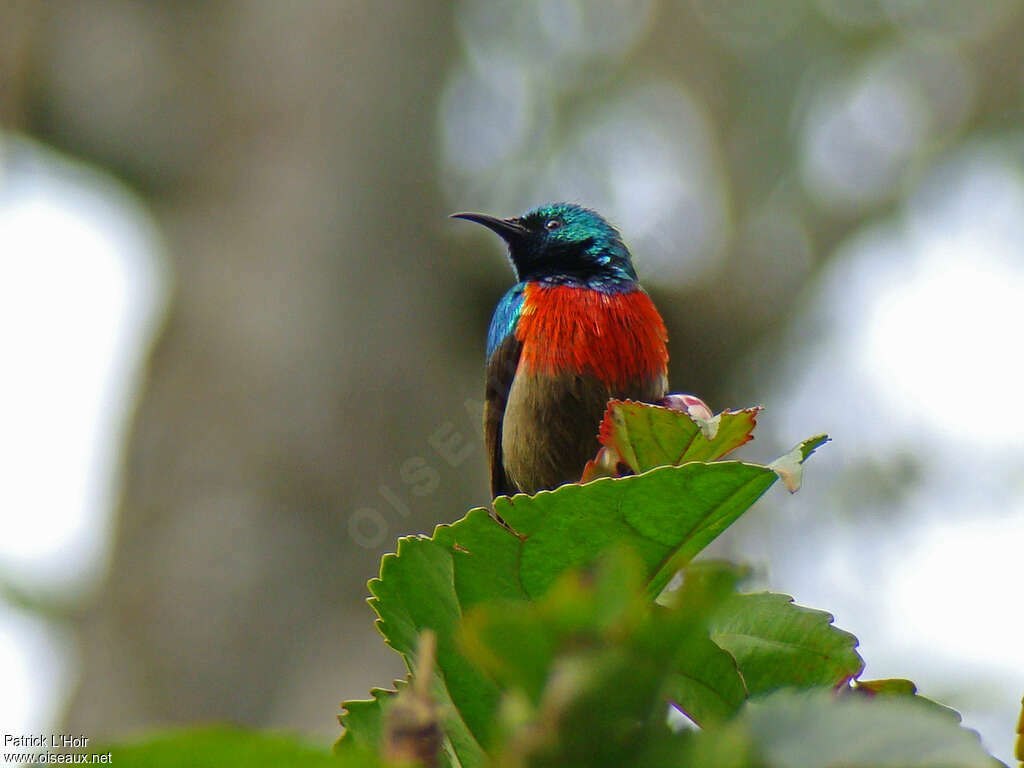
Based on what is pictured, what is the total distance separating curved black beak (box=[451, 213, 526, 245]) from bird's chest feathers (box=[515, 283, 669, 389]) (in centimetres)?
49

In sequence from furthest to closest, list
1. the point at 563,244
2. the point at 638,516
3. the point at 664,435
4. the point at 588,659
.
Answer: the point at 563,244, the point at 664,435, the point at 638,516, the point at 588,659

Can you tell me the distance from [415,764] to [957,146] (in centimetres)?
1037

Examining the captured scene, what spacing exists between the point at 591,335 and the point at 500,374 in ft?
1.28

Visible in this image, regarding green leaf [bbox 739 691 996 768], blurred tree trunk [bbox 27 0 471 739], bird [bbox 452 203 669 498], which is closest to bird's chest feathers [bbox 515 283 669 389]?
bird [bbox 452 203 669 498]

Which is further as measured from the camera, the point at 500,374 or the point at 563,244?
the point at 563,244

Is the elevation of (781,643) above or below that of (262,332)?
below

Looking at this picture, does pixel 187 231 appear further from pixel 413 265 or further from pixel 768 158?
pixel 768 158

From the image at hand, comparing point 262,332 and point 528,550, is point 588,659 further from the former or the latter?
point 262,332

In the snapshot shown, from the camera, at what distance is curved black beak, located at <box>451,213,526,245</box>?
3.86 metres

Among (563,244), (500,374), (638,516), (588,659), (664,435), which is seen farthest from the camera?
(563,244)

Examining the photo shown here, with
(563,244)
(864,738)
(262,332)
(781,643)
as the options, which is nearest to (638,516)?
(781,643)

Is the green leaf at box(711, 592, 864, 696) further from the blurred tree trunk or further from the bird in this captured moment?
the blurred tree trunk

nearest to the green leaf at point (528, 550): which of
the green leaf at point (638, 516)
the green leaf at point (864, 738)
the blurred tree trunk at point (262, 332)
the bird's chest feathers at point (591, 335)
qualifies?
the green leaf at point (638, 516)

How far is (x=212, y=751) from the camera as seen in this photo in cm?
56
